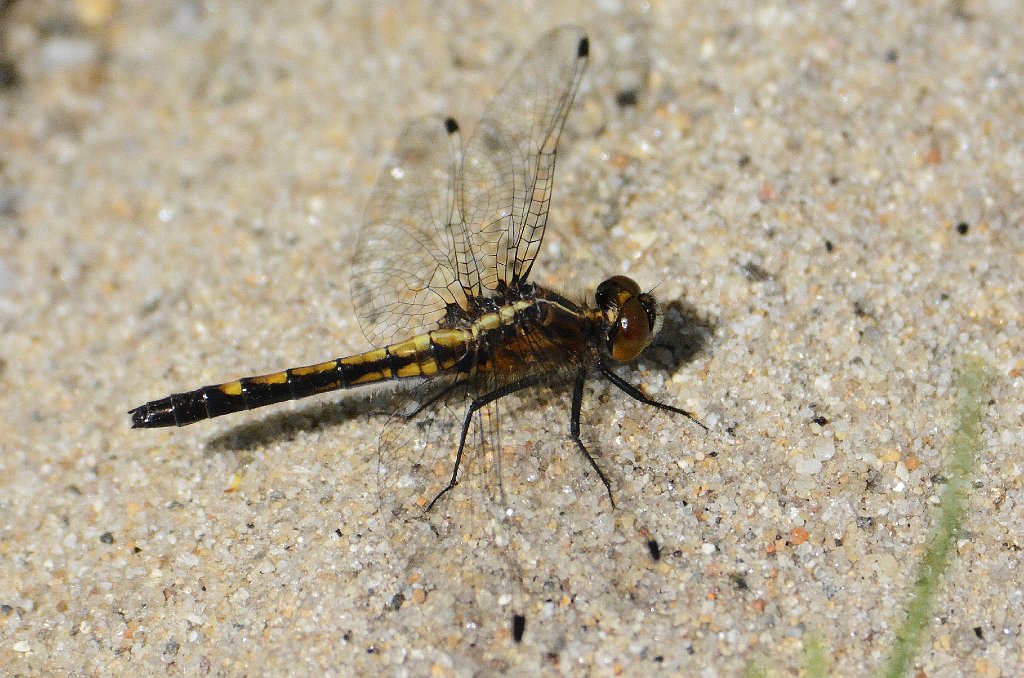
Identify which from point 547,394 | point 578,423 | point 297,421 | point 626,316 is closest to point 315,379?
point 297,421

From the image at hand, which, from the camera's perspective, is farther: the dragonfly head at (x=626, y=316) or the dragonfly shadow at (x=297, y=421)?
the dragonfly shadow at (x=297, y=421)

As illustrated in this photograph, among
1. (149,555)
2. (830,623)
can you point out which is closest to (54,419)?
(149,555)

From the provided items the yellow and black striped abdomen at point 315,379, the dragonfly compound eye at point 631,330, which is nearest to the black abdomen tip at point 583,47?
the dragonfly compound eye at point 631,330

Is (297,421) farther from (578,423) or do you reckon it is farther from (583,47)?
(583,47)

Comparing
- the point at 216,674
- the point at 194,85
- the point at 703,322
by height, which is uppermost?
the point at 194,85

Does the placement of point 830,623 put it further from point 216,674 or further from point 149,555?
point 149,555

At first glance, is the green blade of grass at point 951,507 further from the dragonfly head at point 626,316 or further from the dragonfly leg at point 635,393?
the dragonfly head at point 626,316

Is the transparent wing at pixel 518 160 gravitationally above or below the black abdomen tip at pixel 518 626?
above
